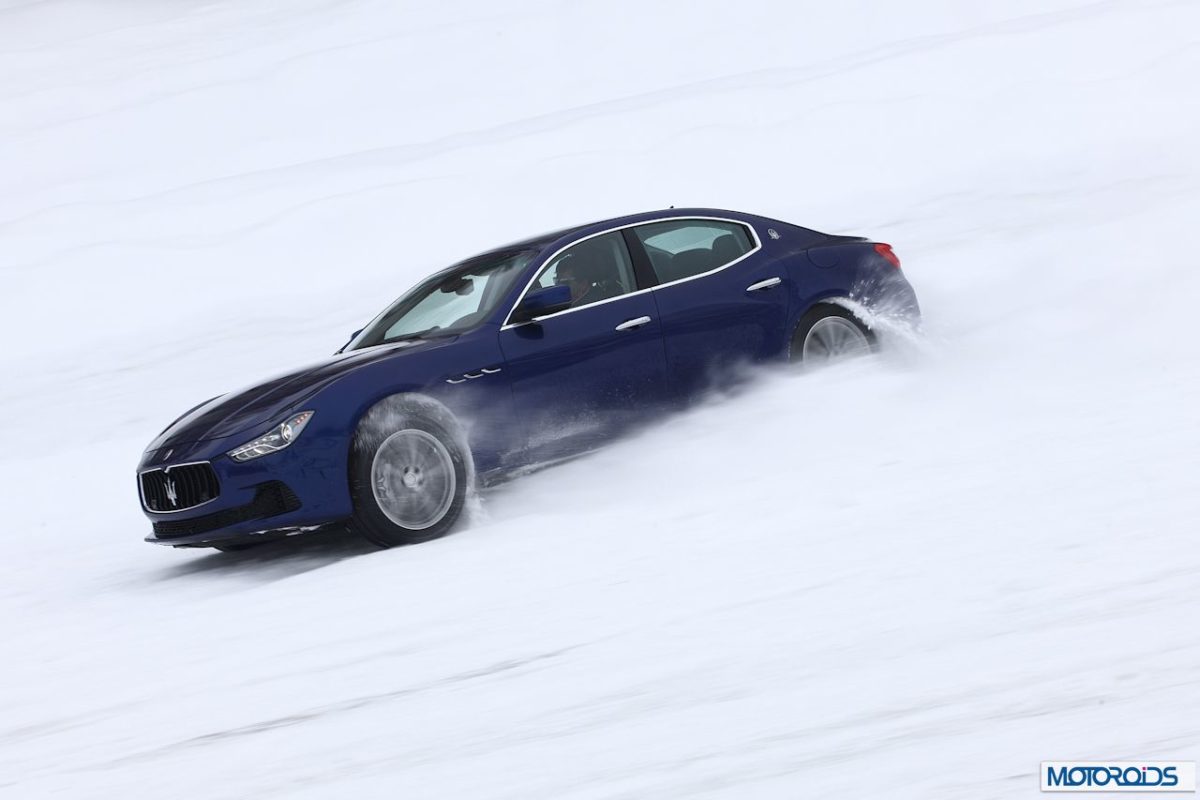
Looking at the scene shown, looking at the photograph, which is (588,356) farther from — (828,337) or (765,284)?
(828,337)

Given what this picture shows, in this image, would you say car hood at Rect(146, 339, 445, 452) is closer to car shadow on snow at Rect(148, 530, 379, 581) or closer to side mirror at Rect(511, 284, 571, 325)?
side mirror at Rect(511, 284, 571, 325)

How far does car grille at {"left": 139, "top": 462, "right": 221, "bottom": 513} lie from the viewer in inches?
268

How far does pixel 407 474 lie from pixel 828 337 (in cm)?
314

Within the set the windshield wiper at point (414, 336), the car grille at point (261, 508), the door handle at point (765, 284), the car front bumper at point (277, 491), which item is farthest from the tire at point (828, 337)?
the car grille at point (261, 508)

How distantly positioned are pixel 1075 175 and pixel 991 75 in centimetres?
313

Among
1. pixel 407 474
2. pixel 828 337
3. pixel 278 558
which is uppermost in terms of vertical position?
pixel 828 337

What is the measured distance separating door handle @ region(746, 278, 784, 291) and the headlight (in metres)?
3.00

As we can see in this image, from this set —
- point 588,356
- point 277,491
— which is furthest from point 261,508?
point 588,356

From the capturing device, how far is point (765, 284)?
8508 millimetres

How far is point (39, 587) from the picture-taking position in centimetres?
793

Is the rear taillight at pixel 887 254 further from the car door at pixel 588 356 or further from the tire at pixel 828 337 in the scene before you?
the car door at pixel 588 356

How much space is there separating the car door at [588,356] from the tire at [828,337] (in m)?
1.11

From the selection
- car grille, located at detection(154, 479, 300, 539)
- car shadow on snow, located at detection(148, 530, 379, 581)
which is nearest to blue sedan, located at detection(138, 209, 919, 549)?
car grille, located at detection(154, 479, 300, 539)

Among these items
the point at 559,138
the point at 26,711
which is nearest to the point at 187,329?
the point at 559,138
